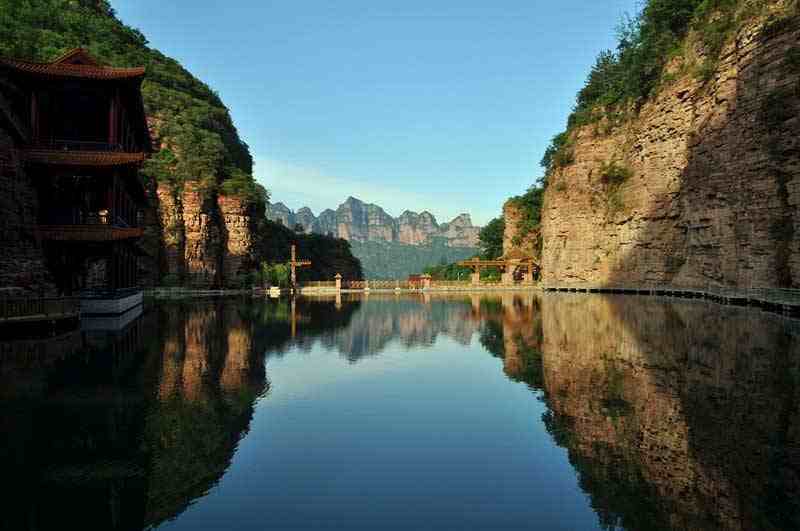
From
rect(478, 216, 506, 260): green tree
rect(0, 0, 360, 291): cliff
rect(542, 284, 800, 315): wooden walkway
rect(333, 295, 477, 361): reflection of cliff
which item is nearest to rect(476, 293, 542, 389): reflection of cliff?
rect(333, 295, 477, 361): reflection of cliff

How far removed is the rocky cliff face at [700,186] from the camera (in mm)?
31703

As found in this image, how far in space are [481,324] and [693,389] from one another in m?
18.1

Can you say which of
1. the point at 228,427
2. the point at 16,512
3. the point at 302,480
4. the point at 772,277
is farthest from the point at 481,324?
the point at 16,512

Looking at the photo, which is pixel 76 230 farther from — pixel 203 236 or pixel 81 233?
pixel 203 236

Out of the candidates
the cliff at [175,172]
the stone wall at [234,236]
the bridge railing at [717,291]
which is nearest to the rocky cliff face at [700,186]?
the bridge railing at [717,291]

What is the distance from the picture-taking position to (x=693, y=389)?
39.9ft

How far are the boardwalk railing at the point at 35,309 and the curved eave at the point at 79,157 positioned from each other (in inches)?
344

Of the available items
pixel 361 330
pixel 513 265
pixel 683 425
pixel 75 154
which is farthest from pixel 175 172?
pixel 683 425

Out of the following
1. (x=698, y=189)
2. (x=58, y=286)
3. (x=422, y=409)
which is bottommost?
(x=422, y=409)

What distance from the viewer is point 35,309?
2234 centimetres

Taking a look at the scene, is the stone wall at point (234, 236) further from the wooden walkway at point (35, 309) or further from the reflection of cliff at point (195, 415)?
the reflection of cliff at point (195, 415)

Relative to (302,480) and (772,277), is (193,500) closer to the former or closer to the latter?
(302,480)

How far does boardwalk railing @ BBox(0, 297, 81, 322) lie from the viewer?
831 inches

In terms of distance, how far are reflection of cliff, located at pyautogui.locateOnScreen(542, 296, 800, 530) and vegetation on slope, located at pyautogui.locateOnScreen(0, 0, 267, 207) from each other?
58.1 metres
